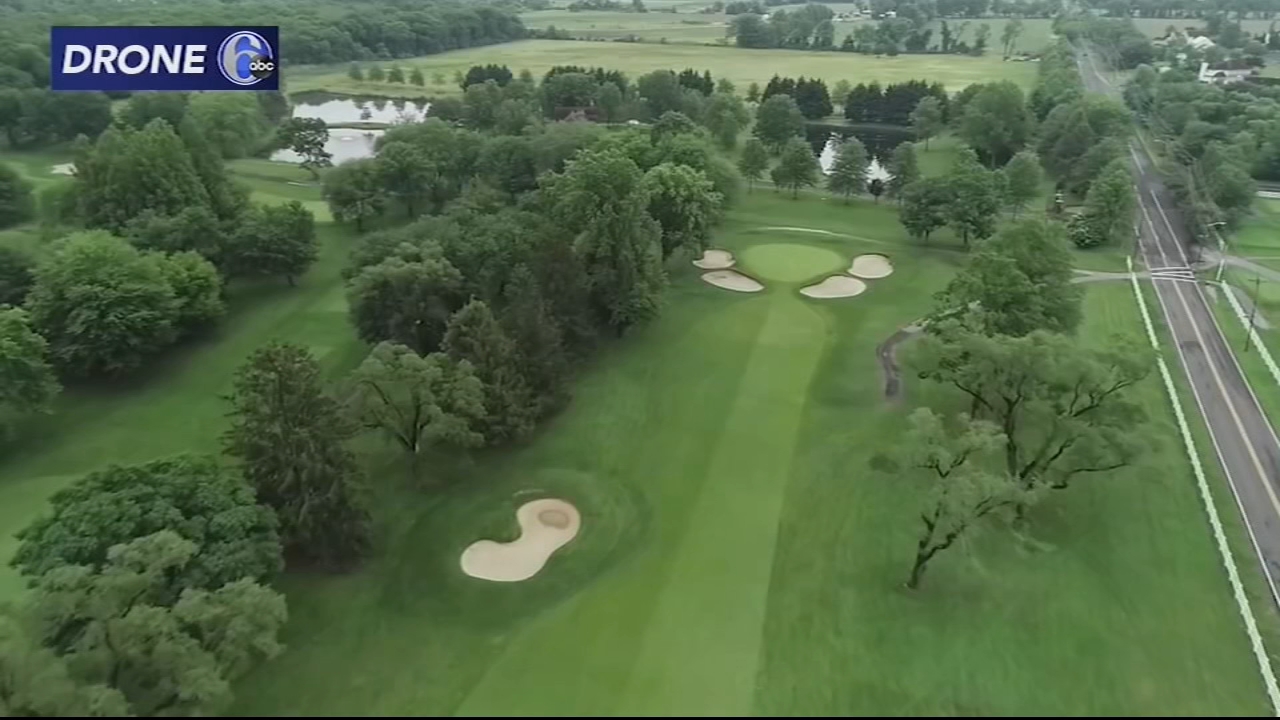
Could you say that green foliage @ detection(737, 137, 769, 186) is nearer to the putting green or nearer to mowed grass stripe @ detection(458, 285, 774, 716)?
the putting green

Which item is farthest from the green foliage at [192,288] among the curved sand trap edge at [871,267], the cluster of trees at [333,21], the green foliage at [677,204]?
the cluster of trees at [333,21]

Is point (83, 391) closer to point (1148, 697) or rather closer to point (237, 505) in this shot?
point (237, 505)

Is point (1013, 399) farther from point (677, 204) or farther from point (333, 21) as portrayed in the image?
point (333, 21)

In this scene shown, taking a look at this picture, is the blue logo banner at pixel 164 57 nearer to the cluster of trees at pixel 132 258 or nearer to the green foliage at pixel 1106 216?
the cluster of trees at pixel 132 258

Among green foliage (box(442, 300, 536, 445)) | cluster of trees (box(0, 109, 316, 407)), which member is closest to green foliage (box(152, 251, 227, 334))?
cluster of trees (box(0, 109, 316, 407))

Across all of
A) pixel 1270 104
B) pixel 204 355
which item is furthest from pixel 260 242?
pixel 1270 104

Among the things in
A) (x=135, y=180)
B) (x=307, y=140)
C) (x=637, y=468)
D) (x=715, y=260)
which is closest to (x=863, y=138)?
(x=715, y=260)

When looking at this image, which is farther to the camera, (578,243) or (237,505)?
(578,243)
